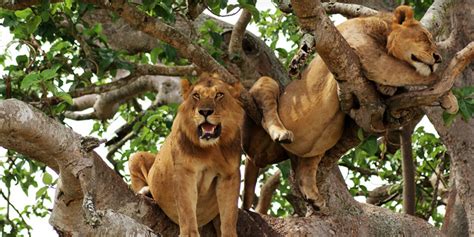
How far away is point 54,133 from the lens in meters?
4.98

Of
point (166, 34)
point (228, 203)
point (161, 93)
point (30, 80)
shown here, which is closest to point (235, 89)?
point (228, 203)

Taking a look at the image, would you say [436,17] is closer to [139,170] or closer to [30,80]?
[139,170]

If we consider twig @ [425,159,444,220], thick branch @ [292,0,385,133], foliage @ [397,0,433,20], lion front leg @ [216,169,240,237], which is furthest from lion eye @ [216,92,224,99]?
twig @ [425,159,444,220]

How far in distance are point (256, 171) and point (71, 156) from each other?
1.69m

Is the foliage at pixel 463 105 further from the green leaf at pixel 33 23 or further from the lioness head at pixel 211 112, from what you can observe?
the green leaf at pixel 33 23

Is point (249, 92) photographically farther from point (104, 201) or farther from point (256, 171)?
point (104, 201)

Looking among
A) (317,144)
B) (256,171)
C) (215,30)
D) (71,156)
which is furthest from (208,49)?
(71,156)

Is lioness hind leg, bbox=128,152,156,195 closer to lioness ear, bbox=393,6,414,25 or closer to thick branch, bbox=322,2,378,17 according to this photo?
thick branch, bbox=322,2,378,17

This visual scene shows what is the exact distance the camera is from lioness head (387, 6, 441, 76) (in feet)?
17.9

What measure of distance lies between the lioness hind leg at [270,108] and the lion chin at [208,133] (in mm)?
306

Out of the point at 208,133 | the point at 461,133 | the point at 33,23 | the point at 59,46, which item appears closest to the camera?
the point at 208,133

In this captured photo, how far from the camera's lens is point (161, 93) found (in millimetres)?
9273

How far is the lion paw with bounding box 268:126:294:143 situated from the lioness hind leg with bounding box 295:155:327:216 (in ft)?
1.47

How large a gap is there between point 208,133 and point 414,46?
120 cm
